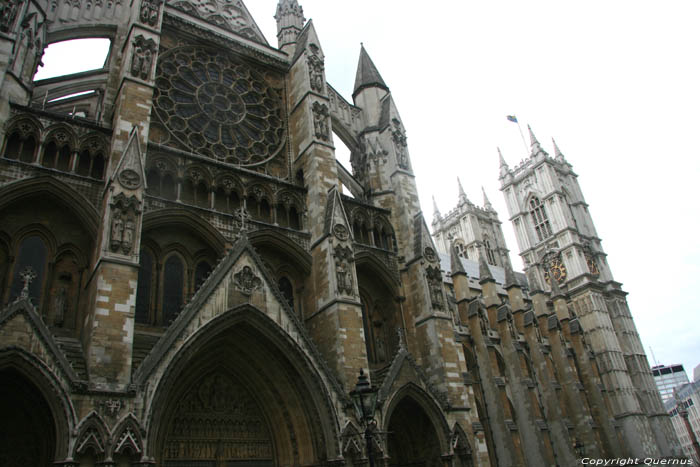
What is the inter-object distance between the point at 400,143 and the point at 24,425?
16267mm

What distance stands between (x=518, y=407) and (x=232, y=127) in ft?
73.3

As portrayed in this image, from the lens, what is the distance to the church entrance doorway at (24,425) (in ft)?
36.0

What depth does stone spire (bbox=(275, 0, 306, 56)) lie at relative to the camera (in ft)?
76.1

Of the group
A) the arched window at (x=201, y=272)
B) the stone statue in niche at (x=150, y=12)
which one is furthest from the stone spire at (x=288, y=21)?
the arched window at (x=201, y=272)

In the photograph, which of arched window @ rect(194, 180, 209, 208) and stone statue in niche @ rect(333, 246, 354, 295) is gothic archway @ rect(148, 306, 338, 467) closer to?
stone statue in niche @ rect(333, 246, 354, 295)

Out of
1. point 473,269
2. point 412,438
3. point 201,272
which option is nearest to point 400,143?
point 201,272

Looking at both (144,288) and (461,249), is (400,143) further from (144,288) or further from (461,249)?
(461,249)

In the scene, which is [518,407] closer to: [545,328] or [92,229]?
[545,328]

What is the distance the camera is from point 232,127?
19141 millimetres

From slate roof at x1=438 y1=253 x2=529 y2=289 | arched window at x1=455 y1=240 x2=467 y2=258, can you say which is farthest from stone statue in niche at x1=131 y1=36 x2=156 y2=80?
arched window at x1=455 y1=240 x2=467 y2=258

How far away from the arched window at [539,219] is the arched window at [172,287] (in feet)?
147

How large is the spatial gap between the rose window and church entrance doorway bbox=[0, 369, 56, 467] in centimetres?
857

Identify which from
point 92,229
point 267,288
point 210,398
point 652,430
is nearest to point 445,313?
point 267,288

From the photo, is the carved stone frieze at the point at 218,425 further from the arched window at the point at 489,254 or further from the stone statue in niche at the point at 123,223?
the arched window at the point at 489,254
